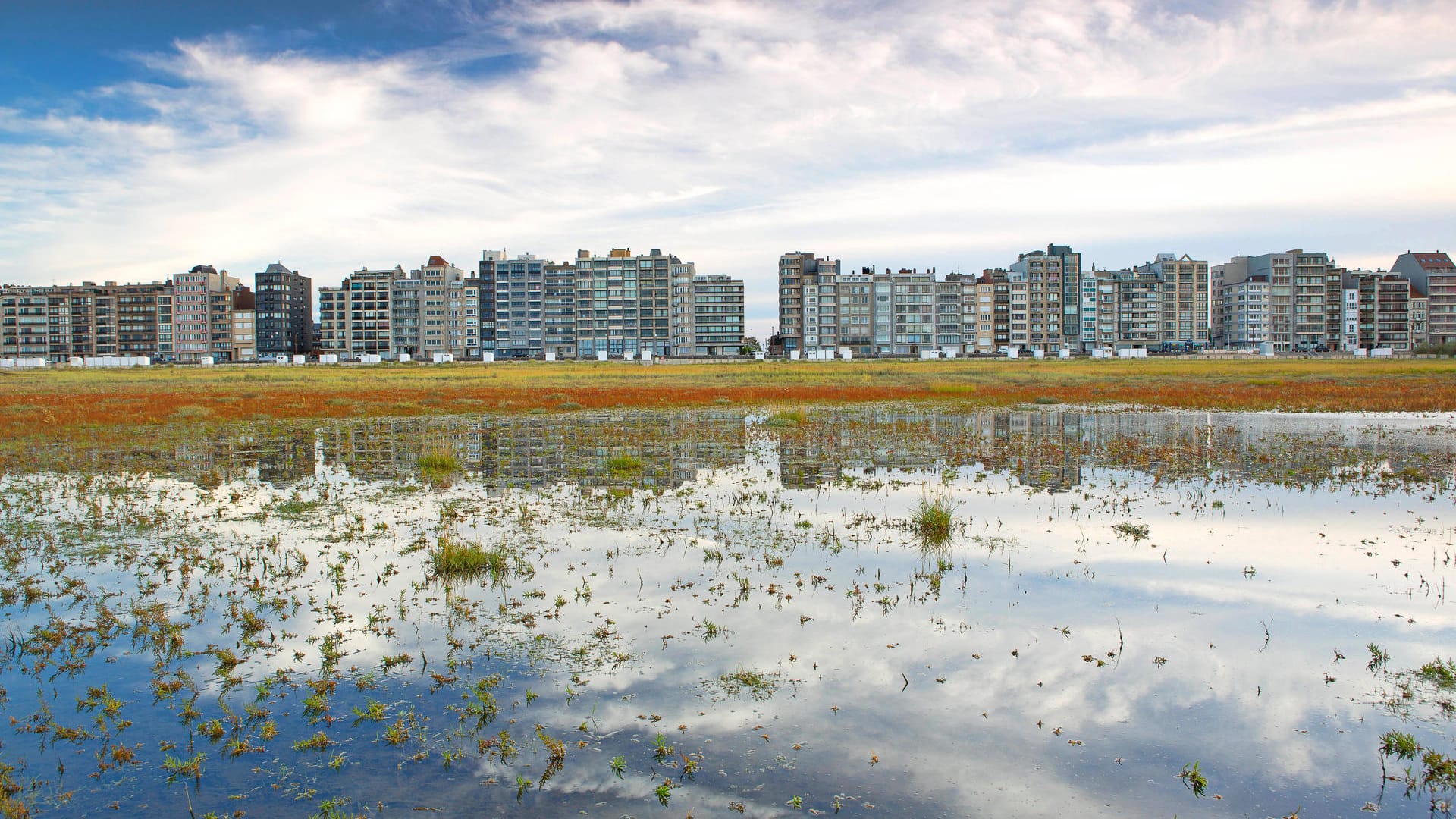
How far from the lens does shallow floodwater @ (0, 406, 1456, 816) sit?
7.79 meters

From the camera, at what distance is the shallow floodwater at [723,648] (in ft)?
25.6

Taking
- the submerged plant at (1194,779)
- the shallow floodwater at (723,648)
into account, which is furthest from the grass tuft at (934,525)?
the submerged plant at (1194,779)

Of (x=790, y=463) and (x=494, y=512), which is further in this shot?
(x=790, y=463)

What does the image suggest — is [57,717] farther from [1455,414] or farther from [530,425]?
[1455,414]

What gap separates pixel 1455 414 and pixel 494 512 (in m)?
46.5

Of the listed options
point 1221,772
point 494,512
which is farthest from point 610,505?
point 1221,772

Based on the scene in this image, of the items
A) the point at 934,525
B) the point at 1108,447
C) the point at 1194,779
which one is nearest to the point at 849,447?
the point at 1108,447

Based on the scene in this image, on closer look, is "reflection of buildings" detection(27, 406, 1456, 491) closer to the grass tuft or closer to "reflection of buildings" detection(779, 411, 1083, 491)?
"reflection of buildings" detection(779, 411, 1083, 491)

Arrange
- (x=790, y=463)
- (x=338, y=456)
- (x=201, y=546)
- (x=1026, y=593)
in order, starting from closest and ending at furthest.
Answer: (x=1026, y=593)
(x=201, y=546)
(x=790, y=463)
(x=338, y=456)

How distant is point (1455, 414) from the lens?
1682 inches

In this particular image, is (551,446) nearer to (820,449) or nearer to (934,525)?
(820,449)

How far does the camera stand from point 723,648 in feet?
35.8

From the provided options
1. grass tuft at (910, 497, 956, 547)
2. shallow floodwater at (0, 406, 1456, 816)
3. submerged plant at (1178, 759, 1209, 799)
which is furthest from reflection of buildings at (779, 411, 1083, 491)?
submerged plant at (1178, 759, 1209, 799)

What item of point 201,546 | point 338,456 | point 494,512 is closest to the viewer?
point 201,546
